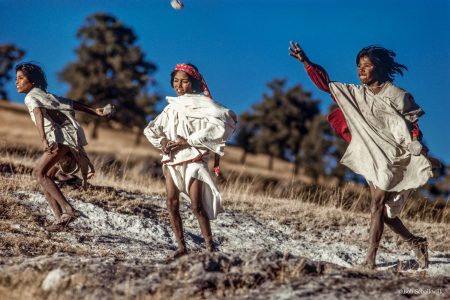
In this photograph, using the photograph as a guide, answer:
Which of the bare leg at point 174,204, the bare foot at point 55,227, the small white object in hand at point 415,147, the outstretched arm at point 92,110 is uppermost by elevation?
the small white object in hand at point 415,147

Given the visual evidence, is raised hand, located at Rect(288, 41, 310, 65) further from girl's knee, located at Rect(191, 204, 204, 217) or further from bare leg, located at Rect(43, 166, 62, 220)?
bare leg, located at Rect(43, 166, 62, 220)

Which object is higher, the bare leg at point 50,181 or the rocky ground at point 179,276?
the bare leg at point 50,181

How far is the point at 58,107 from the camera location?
9086 mm

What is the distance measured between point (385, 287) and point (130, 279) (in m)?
1.96

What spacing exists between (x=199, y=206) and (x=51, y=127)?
2.43m

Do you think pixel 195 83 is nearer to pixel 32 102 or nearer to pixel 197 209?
pixel 197 209

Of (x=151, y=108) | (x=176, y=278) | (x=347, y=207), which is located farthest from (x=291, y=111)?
(x=176, y=278)

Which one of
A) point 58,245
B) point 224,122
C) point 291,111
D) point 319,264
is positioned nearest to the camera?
point 319,264

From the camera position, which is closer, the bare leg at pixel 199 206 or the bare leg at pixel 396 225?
the bare leg at pixel 199 206

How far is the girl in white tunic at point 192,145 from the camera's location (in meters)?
7.66

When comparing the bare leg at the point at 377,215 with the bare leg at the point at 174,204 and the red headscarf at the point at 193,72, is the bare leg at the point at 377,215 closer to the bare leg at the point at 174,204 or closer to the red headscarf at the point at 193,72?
the bare leg at the point at 174,204

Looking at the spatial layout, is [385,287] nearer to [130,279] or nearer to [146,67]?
[130,279]

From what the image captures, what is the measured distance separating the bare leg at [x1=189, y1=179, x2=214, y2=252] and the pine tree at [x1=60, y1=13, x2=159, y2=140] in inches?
1618

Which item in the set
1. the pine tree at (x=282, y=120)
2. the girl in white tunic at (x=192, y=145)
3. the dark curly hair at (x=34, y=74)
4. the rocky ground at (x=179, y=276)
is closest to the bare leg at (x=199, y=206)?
the girl in white tunic at (x=192, y=145)
